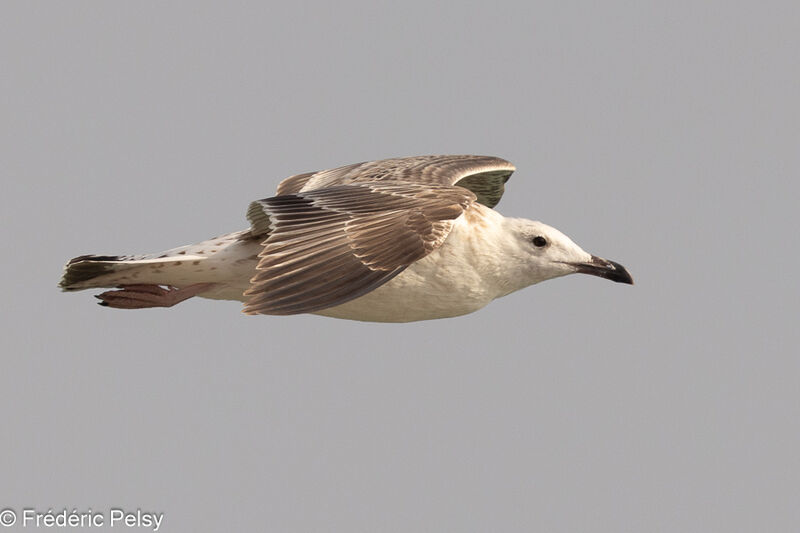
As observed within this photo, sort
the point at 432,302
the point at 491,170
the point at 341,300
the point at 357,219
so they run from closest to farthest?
1. the point at 341,300
2. the point at 357,219
3. the point at 432,302
4. the point at 491,170

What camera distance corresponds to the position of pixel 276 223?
1180cm

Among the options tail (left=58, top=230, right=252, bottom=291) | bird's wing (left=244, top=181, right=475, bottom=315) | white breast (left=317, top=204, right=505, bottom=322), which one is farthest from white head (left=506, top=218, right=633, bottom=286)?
Answer: tail (left=58, top=230, right=252, bottom=291)

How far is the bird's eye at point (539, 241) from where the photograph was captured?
1294 cm

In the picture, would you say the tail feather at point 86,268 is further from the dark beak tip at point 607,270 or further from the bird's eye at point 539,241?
the dark beak tip at point 607,270

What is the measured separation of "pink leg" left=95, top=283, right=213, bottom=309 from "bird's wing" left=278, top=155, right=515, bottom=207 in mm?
2299

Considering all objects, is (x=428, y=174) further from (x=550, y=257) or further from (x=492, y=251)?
(x=550, y=257)

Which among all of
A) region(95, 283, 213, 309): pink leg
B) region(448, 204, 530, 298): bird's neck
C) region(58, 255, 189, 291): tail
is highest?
region(448, 204, 530, 298): bird's neck

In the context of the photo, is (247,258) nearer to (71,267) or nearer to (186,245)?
(186,245)

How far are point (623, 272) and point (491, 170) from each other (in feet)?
7.91

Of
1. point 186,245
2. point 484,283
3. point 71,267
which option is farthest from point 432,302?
point 71,267

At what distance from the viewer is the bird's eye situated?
12938 mm

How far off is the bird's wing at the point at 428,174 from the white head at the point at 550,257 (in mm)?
1225

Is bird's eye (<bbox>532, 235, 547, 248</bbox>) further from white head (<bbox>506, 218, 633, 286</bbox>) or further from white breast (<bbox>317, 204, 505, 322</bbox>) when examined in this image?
white breast (<bbox>317, 204, 505, 322</bbox>)

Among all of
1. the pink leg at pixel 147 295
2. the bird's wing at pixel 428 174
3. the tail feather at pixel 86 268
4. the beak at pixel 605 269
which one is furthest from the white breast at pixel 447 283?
the tail feather at pixel 86 268
